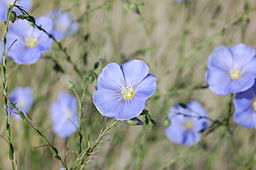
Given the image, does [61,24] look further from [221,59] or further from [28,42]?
[221,59]

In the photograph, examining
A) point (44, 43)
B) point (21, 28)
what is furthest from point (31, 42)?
point (44, 43)

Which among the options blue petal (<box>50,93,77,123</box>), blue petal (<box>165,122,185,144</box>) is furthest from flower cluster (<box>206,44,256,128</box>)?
blue petal (<box>50,93,77,123</box>)

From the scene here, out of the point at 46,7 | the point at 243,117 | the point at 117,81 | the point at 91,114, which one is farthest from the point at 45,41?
the point at 46,7

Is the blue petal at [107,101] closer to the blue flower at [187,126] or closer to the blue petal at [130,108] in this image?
the blue petal at [130,108]

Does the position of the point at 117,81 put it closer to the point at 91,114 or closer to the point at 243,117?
→ the point at 243,117

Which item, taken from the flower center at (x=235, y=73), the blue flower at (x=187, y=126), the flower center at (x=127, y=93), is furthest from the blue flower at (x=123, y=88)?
the blue flower at (x=187, y=126)

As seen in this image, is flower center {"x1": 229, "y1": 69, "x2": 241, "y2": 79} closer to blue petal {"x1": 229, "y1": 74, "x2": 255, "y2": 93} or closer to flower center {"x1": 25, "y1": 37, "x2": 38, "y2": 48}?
blue petal {"x1": 229, "y1": 74, "x2": 255, "y2": 93}
